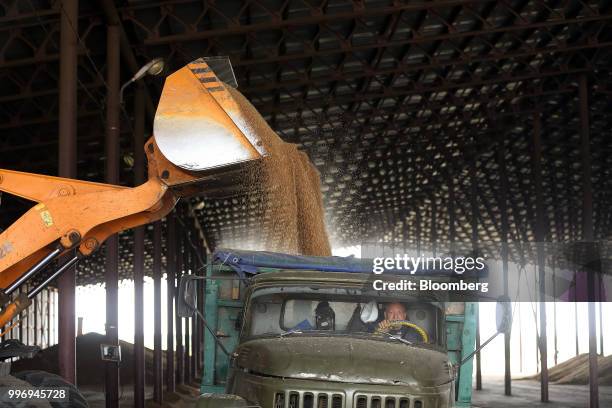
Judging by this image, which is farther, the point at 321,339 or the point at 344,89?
the point at 344,89

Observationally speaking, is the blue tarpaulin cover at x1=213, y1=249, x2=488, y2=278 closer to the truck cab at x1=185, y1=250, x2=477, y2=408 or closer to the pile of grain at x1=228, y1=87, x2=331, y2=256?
the truck cab at x1=185, y1=250, x2=477, y2=408

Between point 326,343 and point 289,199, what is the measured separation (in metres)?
4.26

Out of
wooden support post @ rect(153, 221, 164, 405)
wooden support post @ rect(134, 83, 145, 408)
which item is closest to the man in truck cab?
wooden support post @ rect(134, 83, 145, 408)

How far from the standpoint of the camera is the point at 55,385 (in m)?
7.64

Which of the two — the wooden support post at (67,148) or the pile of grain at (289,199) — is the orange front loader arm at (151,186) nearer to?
the pile of grain at (289,199)

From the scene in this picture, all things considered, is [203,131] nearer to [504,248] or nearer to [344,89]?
[344,89]

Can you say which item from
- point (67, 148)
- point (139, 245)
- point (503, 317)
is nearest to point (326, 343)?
point (503, 317)

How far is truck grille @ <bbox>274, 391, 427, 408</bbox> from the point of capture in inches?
228

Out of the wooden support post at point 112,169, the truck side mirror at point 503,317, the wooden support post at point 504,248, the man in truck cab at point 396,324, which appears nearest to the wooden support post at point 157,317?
the wooden support post at point 112,169

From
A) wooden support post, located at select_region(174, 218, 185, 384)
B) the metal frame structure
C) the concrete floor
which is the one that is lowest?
the concrete floor

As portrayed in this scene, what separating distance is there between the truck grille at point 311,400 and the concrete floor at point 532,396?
1778 centimetres

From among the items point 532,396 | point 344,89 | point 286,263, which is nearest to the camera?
point 286,263

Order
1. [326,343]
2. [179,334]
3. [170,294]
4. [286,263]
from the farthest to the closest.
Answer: [179,334] < [170,294] < [286,263] < [326,343]

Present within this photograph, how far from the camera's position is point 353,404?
5.79 metres
